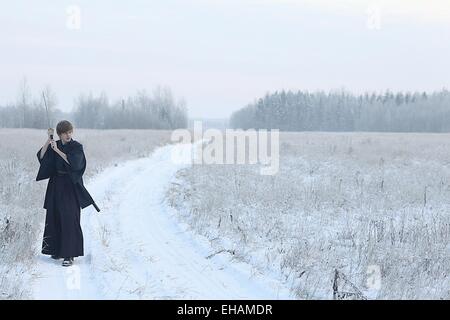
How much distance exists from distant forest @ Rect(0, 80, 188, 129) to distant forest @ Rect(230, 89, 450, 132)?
76.8 ft

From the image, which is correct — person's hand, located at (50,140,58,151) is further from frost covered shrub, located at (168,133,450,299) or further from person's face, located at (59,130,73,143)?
frost covered shrub, located at (168,133,450,299)

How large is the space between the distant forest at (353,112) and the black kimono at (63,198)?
307 ft

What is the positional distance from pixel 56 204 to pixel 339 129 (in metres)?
105

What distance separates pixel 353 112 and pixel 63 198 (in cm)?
10633

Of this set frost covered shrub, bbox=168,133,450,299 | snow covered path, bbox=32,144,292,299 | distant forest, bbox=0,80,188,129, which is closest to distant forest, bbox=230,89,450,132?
distant forest, bbox=0,80,188,129

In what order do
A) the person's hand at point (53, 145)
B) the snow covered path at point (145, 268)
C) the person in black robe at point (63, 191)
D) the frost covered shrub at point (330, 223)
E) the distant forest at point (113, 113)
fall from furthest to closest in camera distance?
the distant forest at point (113, 113)
the person in black robe at point (63, 191)
the person's hand at point (53, 145)
the frost covered shrub at point (330, 223)
the snow covered path at point (145, 268)

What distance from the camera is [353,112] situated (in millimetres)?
106125

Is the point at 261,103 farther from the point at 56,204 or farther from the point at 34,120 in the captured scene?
the point at 56,204

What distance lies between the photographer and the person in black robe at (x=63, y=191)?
5980mm

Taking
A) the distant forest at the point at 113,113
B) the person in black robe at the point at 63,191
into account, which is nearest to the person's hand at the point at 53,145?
the person in black robe at the point at 63,191

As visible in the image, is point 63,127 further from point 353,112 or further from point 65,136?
point 353,112

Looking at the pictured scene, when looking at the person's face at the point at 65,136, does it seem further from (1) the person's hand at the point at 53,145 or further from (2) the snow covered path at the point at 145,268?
(2) the snow covered path at the point at 145,268
